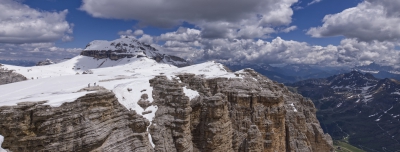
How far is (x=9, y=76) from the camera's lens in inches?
5851

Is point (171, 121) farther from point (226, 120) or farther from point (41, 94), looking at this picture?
point (41, 94)

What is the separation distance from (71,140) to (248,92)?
37.4m

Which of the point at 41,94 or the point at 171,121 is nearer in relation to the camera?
the point at 41,94

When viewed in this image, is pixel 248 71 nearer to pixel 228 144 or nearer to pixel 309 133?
pixel 309 133

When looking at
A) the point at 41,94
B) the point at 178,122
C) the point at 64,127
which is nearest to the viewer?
the point at 64,127

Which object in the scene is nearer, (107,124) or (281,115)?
(107,124)

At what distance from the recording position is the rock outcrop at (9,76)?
146375mm

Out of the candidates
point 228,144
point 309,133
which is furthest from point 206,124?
point 309,133

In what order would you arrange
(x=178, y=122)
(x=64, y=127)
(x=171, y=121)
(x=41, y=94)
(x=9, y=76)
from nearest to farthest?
(x=64, y=127)
(x=41, y=94)
(x=178, y=122)
(x=171, y=121)
(x=9, y=76)

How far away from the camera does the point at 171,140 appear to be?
4456cm

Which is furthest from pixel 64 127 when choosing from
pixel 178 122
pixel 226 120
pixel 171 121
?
pixel 226 120

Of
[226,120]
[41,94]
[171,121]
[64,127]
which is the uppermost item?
[41,94]

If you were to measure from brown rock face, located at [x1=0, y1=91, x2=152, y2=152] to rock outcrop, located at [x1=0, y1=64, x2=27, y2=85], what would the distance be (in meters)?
143

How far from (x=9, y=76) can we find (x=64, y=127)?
496 ft
